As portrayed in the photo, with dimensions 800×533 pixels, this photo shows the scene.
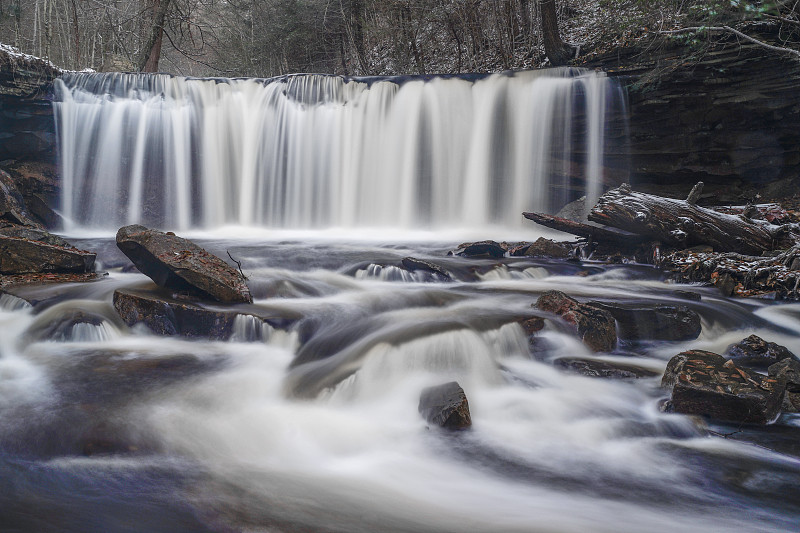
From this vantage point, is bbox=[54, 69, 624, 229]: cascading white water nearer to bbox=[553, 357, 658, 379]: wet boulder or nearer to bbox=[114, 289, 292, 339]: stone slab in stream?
bbox=[114, 289, 292, 339]: stone slab in stream

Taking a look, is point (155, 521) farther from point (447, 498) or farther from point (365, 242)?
point (365, 242)

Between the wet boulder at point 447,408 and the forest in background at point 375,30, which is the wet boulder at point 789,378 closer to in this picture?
the wet boulder at point 447,408

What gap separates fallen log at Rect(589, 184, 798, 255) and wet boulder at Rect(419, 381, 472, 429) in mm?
5618

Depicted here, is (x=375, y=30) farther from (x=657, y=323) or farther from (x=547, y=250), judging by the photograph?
(x=657, y=323)

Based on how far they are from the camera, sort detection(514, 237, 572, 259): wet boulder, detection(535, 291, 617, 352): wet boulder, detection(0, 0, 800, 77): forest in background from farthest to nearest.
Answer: detection(0, 0, 800, 77): forest in background
detection(514, 237, 572, 259): wet boulder
detection(535, 291, 617, 352): wet boulder

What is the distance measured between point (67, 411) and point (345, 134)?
415 inches

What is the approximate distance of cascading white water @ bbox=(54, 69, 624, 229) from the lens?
1280 centimetres

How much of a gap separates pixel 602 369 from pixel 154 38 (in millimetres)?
16832

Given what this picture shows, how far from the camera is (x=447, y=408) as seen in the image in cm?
393

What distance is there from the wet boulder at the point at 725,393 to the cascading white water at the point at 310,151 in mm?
8854

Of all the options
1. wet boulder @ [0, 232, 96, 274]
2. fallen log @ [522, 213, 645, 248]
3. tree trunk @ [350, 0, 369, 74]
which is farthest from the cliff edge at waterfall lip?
fallen log @ [522, 213, 645, 248]

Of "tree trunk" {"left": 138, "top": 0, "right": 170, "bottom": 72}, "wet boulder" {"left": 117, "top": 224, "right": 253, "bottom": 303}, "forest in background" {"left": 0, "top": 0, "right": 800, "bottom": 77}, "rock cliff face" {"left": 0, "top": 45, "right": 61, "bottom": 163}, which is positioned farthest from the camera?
"tree trunk" {"left": 138, "top": 0, "right": 170, "bottom": 72}

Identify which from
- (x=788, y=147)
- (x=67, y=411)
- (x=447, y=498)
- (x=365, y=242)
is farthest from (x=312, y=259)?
(x=788, y=147)

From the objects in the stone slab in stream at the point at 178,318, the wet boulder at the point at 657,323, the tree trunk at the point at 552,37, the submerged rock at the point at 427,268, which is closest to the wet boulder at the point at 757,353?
the wet boulder at the point at 657,323
